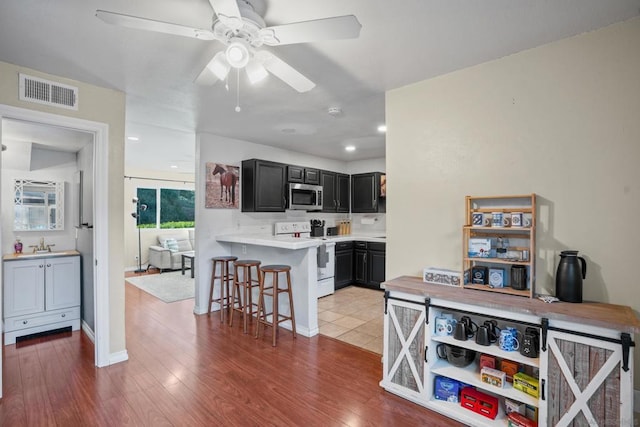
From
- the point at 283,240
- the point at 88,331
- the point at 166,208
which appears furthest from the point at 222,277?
the point at 166,208

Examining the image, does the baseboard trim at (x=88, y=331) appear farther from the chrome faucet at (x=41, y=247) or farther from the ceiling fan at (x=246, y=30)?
the ceiling fan at (x=246, y=30)

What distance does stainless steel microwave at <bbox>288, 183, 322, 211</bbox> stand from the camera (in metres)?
4.97

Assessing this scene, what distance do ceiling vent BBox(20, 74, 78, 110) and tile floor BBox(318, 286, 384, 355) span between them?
3248 millimetres

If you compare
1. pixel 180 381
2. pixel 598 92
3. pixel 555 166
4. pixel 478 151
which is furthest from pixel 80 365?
pixel 598 92

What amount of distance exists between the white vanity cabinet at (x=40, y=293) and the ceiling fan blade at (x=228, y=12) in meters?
3.62

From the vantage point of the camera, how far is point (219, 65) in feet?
5.79

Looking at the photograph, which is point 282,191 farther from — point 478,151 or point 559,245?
point 559,245

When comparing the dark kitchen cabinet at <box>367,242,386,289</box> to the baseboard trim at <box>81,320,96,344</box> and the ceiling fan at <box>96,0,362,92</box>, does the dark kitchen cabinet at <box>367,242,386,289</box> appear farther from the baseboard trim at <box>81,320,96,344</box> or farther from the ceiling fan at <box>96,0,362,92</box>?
the ceiling fan at <box>96,0,362,92</box>

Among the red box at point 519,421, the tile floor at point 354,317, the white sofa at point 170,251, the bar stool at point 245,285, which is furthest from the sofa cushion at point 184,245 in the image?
the red box at point 519,421

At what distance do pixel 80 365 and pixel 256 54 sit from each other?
3030mm

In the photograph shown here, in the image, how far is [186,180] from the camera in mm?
8125

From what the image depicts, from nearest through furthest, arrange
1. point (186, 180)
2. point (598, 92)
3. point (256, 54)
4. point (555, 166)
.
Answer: point (256, 54)
point (598, 92)
point (555, 166)
point (186, 180)

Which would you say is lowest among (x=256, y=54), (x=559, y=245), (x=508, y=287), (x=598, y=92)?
(x=508, y=287)

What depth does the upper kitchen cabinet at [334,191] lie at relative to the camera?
5.75 metres
